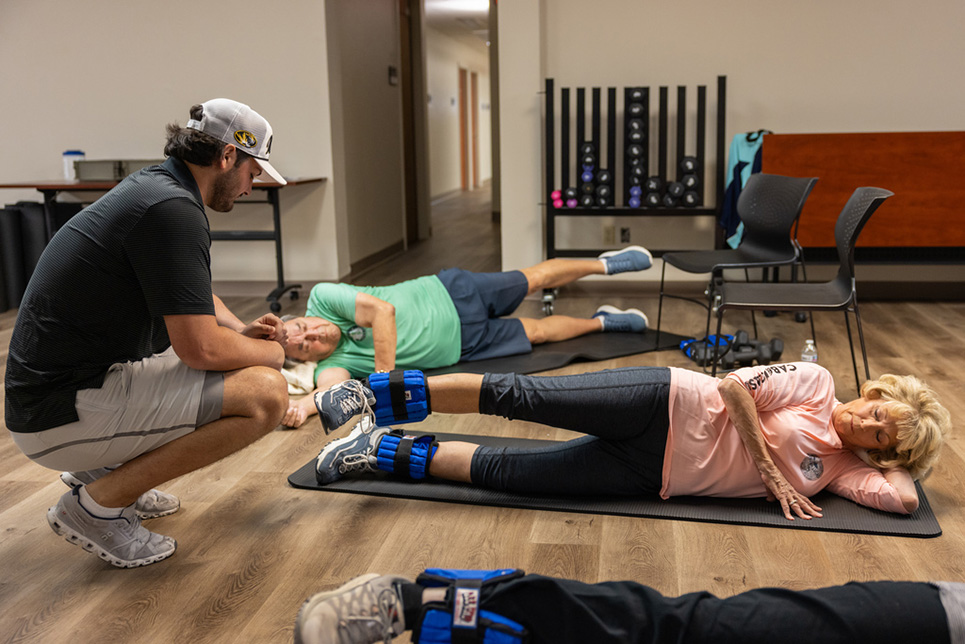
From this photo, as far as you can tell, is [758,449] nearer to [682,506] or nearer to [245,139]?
[682,506]

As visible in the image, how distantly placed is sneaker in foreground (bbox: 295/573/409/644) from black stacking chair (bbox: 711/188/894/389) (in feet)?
6.10

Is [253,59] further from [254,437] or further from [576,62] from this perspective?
[254,437]

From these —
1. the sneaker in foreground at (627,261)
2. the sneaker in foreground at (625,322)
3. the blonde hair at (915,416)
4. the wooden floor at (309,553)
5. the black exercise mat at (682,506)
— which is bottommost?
the wooden floor at (309,553)

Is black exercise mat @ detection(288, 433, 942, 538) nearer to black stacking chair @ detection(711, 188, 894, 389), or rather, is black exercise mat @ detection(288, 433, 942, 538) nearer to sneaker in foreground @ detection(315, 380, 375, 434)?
sneaker in foreground @ detection(315, 380, 375, 434)

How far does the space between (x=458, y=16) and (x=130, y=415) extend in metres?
10.5

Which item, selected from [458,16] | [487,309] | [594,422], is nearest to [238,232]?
[487,309]

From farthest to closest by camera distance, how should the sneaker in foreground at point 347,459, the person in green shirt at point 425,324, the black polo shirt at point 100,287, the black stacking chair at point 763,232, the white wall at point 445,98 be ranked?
the white wall at point 445,98 < the black stacking chair at point 763,232 < the person in green shirt at point 425,324 < the sneaker in foreground at point 347,459 < the black polo shirt at point 100,287

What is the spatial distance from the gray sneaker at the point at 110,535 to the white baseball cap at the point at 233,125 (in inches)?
35.9

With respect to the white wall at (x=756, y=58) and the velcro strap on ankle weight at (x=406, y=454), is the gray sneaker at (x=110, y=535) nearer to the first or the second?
the velcro strap on ankle weight at (x=406, y=454)

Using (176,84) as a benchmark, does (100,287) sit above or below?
below

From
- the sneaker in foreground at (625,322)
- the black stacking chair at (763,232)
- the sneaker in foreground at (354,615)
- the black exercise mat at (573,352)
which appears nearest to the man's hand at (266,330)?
the sneaker in foreground at (354,615)

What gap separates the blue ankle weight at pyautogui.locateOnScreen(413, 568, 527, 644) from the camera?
1.34 meters

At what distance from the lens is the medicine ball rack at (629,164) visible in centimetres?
491

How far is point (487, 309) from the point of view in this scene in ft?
12.1
